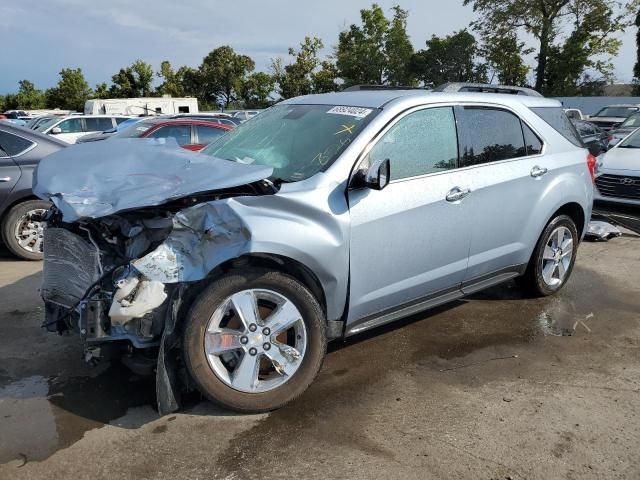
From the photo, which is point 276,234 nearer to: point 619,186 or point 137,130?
point 619,186

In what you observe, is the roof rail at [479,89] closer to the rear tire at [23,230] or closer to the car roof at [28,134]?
the car roof at [28,134]

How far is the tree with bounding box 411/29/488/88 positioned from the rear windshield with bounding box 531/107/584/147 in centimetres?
3943

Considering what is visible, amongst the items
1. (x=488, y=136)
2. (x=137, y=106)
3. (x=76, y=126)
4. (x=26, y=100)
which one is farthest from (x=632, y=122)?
(x=26, y=100)

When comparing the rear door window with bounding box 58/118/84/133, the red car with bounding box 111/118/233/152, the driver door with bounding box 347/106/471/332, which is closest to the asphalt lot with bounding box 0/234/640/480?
the driver door with bounding box 347/106/471/332

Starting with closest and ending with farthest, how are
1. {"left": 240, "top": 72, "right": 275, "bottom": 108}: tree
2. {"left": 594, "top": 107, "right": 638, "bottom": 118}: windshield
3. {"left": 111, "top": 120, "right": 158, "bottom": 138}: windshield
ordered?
{"left": 111, "top": 120, "right": 158, "bottom": 138}: windshield → {"left": 594, "top": 107, "right": 638, "bottom": 118}: windshield → {"left": 240, "top": 72, "right": 275, "bottom": 108}: tree

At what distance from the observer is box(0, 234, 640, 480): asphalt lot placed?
267 centimetres

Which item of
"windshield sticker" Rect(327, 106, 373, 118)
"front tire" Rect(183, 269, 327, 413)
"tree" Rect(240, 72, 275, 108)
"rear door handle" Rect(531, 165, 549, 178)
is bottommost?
"front tire" Rect(183, 269, 327, 413)

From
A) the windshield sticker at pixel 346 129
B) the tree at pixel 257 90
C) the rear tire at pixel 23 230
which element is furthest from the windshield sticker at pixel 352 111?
the tree at pixel 257 90

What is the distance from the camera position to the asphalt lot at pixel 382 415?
8.77ft

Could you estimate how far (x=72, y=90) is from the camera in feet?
168

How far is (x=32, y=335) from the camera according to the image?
4.14m

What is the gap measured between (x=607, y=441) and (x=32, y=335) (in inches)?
154

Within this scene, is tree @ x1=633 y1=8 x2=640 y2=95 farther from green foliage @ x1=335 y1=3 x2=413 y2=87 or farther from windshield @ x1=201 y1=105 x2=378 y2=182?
windshield @ x1=201 y1=105 x2=378 y2=182

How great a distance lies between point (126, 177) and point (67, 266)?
0.65m
